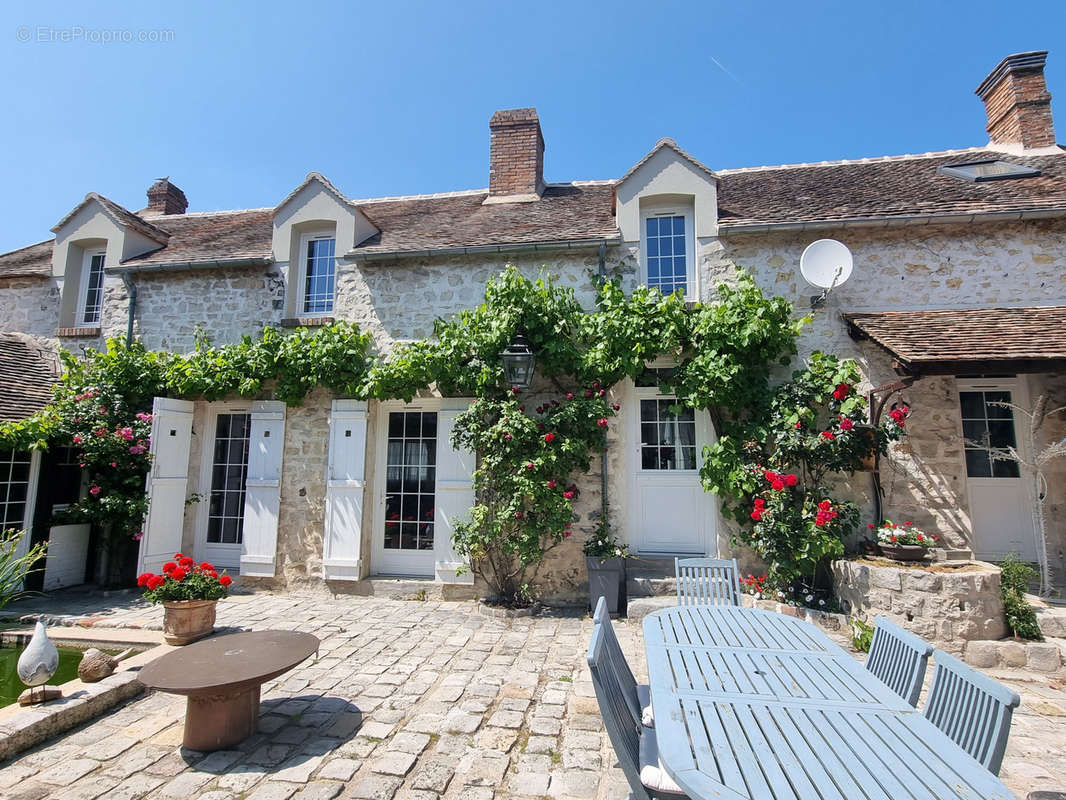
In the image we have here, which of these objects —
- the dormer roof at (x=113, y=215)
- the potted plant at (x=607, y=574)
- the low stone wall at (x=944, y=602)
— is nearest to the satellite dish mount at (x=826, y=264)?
the low stone wall at (x=944, y=602)

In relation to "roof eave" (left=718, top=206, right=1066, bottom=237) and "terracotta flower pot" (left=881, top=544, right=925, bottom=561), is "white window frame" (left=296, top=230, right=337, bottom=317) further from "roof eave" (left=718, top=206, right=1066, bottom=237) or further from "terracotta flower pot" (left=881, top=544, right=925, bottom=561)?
"terracotta flower pot" (left=881, top=544, right=925, bottom=561)

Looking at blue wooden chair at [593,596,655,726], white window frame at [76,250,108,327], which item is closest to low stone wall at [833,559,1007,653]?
blue wooden chair at [593,596,655,726]

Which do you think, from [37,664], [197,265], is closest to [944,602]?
[37,664]

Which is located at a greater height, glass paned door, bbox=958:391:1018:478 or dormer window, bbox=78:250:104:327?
dormer window, bbox=78:250:104:327

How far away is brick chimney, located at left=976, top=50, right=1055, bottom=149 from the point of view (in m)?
7.87

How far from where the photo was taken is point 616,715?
214cm

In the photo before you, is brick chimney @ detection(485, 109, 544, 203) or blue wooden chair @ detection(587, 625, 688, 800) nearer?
blue wooden chair @ detection(587, 625, 688, 800)

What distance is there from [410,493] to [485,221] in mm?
4285

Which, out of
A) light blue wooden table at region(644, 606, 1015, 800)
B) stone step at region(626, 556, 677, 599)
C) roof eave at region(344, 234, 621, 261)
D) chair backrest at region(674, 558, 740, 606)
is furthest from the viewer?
roof eave at region(344, 234, 621, 261)

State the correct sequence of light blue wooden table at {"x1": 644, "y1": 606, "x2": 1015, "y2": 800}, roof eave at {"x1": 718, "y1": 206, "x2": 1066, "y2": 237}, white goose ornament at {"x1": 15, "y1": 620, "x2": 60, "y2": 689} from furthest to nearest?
roof eave at {"x1": 718, "y1": 206, "x2": 1066, "y2": 237} → white goose ornament at {"x1": 15, "y1": 620, "x2": 60, "y2": 689} → light blue wooden table at {"x1": 644, "y1": 606, "x2": 1015, "y2": 800}

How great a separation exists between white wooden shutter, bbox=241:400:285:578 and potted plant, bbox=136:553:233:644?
1.93 meters

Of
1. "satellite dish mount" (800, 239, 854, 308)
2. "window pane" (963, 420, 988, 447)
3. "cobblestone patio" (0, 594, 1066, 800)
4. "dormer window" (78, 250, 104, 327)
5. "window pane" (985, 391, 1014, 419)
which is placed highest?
"dormer window" (78, 250, 104, 327)

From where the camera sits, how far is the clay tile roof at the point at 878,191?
655 centimetres

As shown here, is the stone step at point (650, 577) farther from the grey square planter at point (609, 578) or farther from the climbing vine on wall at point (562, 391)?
the climbing vine on wall at point (562, 391)
